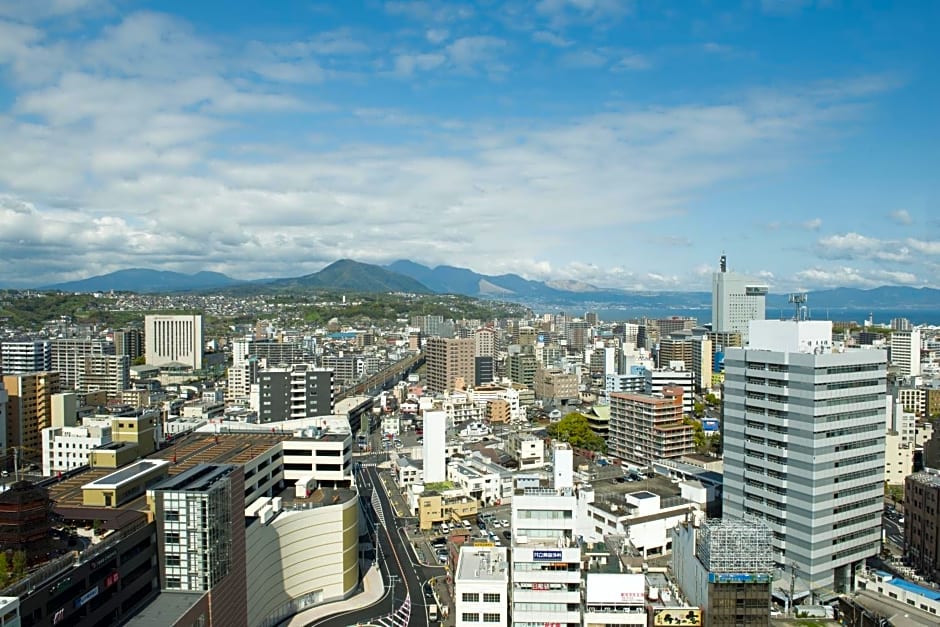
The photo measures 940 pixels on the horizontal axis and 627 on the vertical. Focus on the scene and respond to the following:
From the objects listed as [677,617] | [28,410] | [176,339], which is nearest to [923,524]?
[677,617]

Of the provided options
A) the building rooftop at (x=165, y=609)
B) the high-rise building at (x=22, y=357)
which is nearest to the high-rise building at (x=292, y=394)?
the building rooftop at (x=165, y=609)

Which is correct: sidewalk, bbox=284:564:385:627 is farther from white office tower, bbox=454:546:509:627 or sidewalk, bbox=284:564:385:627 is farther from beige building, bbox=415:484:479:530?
white office tower, bbox=454:546:509:627

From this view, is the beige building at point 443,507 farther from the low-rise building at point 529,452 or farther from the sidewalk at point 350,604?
the low-rise building at point 529,452

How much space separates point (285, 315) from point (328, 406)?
247 feet

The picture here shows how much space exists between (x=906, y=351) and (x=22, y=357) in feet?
217

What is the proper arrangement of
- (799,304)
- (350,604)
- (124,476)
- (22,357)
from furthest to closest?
(22,357), (799,304), (350,604), (124,476)

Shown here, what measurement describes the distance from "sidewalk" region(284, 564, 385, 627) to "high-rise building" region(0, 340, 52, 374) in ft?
131

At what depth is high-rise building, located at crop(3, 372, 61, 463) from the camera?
31.8 metres

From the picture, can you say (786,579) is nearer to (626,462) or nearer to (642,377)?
(626,462)

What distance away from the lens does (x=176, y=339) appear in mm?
66750

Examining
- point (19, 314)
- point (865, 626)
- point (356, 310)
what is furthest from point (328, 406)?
point (356, 310)

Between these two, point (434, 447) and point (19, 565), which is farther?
point (434, 447)

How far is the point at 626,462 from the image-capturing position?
33.6 meters

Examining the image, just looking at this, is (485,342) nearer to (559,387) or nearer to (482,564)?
(559,387)
